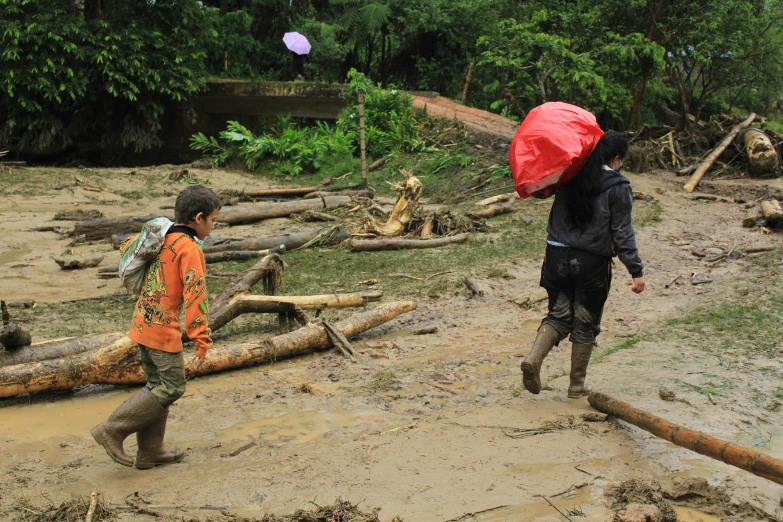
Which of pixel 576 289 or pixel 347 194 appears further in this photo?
pixel 347 194

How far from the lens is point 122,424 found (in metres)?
4.15

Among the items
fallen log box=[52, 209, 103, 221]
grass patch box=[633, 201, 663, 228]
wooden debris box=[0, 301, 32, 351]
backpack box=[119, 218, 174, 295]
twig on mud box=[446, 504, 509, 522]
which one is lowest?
fallen log box=[52, 209, 103, 221]

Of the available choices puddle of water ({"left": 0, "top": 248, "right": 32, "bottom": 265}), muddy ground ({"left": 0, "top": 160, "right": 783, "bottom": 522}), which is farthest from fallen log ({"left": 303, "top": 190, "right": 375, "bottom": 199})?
muddy ground ({"left": 0, "top": 160, "right": 783, "bottom": 522})

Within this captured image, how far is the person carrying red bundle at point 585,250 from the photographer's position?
4.90 metres

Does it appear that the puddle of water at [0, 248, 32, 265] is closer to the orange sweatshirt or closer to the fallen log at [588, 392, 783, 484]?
the orange sweatshirt

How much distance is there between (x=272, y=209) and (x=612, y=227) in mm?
9613

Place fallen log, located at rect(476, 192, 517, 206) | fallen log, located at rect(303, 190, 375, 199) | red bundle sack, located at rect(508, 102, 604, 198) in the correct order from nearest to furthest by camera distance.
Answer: red bundle sack, located at rect(508, 102, 604, 198), fallen log, located at rect(476, 192, 517, 206), fallen log, located at rect(303, 190, 375, 199)

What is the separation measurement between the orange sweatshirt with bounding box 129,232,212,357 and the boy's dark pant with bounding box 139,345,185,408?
0.18ft

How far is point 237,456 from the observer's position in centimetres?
446

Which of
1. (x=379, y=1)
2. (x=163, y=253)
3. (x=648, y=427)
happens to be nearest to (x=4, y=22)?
(x=379, y=1)

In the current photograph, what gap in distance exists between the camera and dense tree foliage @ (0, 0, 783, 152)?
17.1 m

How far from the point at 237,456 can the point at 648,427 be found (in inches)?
94.5

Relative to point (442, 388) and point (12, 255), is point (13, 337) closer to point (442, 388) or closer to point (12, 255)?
point (442, 388)

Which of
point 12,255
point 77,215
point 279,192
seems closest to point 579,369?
point 12,255
